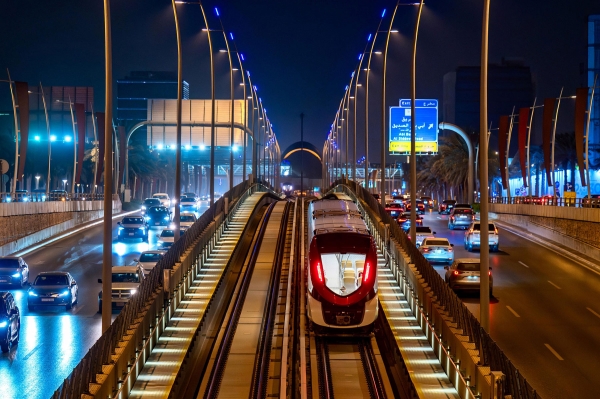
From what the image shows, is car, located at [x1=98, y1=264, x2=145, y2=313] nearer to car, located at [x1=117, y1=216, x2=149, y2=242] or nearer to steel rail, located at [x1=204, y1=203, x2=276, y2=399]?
steel rail, located at [x1=204, y1=203, x2=276, y2=399]

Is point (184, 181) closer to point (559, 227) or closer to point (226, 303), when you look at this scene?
point (559, 227)

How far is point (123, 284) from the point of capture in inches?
1259

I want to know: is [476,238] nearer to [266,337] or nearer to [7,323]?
[266,337]

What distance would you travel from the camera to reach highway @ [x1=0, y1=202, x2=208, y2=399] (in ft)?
65.3

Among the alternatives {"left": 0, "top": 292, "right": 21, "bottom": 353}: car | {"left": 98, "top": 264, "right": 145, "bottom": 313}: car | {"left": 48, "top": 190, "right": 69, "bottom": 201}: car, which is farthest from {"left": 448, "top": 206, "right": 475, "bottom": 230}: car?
{"left": 0, "top": 292, "right": 21, "bottom": 353}: car

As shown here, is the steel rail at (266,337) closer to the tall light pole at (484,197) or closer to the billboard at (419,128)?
the tall light pole at (484,197)

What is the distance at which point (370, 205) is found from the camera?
4809 centimetres

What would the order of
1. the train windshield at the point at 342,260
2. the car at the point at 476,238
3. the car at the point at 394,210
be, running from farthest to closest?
the car at the point at 394,210
the car at the point at 476,238
the train windshield at the point at 342,260

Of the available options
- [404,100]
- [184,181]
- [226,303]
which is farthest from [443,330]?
[184,181]

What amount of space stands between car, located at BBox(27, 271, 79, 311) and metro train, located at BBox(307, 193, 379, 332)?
11.7 meters

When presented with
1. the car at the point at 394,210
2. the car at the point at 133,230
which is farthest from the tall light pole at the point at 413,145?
the car at the point at 394,210

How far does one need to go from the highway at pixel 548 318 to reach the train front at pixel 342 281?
416 centimetres

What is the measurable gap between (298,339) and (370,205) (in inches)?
1011

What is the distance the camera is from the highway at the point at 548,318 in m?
21.1
